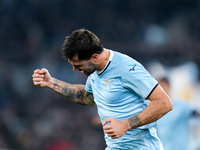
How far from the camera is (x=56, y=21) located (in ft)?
46.4

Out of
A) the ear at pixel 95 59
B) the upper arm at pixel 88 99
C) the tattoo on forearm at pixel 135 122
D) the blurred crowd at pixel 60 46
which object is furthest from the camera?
the blurred crowd at pixel 60 46

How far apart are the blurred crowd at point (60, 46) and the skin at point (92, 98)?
644 centimetres

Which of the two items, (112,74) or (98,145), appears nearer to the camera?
(112,74)

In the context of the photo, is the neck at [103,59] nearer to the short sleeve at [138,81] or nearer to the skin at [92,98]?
the skin at [92,98]

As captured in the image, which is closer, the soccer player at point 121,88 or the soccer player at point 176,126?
the soccer player at point 121,88

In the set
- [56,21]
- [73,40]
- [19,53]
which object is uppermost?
[73,40]

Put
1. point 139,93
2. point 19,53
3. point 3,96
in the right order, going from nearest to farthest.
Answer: point 139,93 < point 3,96 < point 19,53

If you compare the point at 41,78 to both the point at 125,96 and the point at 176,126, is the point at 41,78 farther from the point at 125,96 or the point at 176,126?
the point at 176,126

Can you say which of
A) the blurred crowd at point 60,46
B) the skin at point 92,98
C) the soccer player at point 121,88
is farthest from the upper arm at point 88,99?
the blurred crowd at point 60,46

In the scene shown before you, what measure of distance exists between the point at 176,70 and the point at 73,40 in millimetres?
7478

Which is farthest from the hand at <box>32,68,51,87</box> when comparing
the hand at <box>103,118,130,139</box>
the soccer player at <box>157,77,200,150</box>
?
the soccer player at <box>157,77,200,150</box>

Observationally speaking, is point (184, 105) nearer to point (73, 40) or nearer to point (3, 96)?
point (73, 40)

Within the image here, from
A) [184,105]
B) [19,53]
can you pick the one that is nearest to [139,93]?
[184,105]

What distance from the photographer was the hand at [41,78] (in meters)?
4.18
